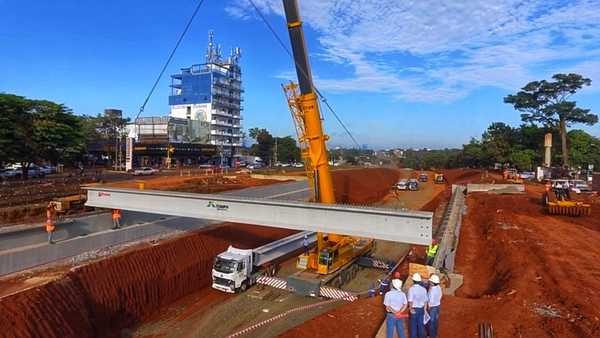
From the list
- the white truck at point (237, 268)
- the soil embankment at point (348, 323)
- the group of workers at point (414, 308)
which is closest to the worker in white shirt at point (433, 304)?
the group of workers at point (414, 308)

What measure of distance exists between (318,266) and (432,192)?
140ft

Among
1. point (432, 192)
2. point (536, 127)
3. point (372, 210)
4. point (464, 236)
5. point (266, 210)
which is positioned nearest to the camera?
point (372, 210)

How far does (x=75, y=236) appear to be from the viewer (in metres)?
21.7

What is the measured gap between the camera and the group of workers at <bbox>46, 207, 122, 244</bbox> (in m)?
19.5

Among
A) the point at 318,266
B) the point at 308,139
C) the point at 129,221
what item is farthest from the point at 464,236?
the point at 129,221

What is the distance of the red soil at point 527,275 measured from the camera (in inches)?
439

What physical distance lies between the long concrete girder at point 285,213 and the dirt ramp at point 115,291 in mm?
3419

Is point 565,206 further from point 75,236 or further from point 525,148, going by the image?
point 525,148

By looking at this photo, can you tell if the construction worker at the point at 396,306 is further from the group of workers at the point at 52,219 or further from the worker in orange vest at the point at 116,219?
the worker in orange vest at the point at 116,219

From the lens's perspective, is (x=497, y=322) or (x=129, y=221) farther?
(x=129, y=221)

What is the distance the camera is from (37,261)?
734 inches

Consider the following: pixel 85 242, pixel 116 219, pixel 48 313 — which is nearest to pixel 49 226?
pixel 85 242

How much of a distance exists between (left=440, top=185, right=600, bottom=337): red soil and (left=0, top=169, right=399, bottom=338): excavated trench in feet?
42.2

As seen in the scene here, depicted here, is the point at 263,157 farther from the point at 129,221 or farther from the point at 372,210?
the point at 372,210
